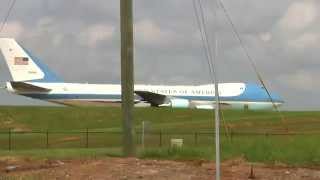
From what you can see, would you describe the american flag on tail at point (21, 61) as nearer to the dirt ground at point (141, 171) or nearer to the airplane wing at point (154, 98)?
the airplane wing at point (154, 98)

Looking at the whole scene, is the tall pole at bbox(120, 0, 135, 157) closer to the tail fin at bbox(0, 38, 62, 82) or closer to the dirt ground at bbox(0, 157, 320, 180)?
the dirt ground at bbox(0, 157, 320, 180)

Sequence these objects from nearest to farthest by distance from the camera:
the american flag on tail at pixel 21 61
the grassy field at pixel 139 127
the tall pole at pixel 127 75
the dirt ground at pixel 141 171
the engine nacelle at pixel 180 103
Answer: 1. the dirt ground at pixel 141 171
2. the tall pole at pixel 127 75
3. the grassy field at pixel 139 127
4. the engine nacelle at pixel 180 103
5. the american flag on tail at pixel 21 61

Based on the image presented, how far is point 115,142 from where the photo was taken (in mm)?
48719

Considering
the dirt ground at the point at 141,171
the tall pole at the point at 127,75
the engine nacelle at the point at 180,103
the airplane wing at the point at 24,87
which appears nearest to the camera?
the dirt ground at the point at 141,171

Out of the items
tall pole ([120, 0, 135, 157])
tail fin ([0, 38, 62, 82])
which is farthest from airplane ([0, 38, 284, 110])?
tall pole ([120, 0, 135, 157])

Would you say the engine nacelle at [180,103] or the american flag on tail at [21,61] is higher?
the american flag on tail at [21,61]

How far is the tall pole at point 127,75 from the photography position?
22.2 meters

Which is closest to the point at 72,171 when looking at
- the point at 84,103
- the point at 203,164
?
the point at 203,164

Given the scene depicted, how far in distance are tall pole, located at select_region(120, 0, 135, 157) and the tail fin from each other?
2723 inches

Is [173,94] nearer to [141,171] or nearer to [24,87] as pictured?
[24,87]

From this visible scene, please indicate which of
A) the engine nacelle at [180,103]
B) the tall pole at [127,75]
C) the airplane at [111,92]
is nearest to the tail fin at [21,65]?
the airplane at [111,92]

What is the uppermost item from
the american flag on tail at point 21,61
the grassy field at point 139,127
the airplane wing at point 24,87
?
the american flag on tail at point 21,61

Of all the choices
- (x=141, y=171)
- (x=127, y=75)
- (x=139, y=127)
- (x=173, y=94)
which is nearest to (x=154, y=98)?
(x=173, y=94)

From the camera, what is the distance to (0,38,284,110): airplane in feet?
285
